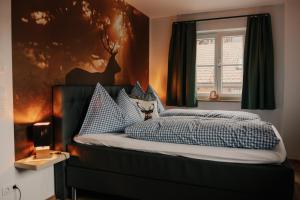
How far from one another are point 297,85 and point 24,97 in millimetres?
3364

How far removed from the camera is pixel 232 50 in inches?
156

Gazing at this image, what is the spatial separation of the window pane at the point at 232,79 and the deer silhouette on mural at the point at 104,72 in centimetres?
174

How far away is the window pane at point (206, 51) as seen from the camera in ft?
13.4

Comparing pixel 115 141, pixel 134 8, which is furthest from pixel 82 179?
pixel 134 8

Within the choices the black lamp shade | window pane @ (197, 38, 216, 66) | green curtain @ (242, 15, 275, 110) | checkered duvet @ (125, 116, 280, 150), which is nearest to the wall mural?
the black lamp shade

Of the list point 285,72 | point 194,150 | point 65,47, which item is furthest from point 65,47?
point 285,72

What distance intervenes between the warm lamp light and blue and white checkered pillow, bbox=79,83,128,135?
12.7 inches

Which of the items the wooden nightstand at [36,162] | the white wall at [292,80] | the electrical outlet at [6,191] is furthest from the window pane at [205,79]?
the electrical outlet at [6,191]

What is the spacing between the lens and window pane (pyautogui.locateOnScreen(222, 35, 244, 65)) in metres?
3.91

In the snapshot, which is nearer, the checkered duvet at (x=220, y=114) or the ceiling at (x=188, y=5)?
the checkered duvet at (x=220, y=114)

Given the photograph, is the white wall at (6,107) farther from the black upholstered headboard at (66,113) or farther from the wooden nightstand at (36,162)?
the black upholstered headboard at (66,113)

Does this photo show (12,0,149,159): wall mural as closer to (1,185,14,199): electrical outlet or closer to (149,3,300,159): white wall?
(1,185,14,199): electrical outlet

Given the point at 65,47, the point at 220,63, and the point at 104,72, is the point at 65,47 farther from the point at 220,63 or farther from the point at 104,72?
the point at 220,63

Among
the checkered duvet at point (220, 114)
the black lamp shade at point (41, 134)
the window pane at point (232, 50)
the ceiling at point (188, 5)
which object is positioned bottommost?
the black lamp shade at point (41, 134)
